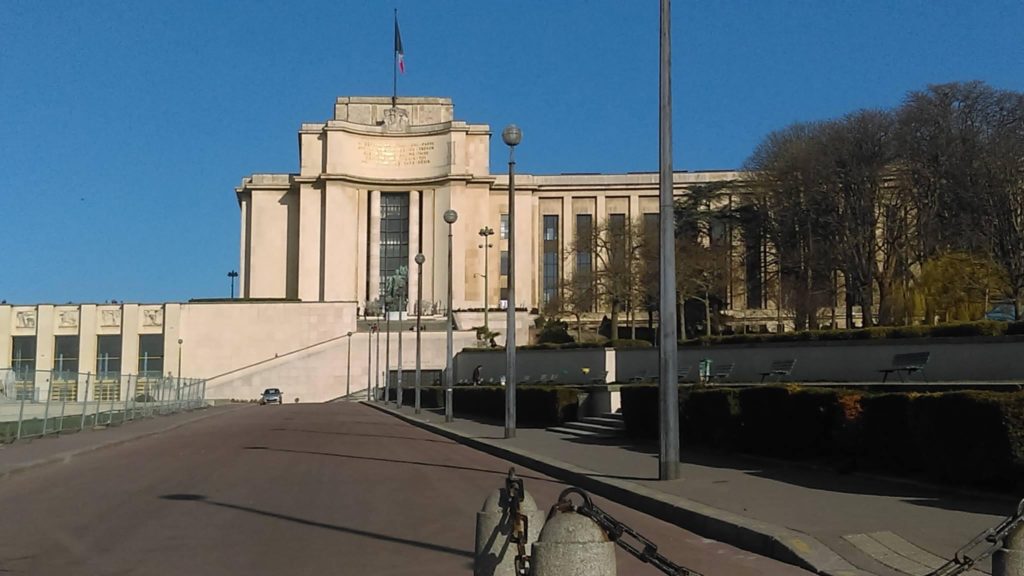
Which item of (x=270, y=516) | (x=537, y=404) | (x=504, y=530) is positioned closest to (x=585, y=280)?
(x=537, y=404)

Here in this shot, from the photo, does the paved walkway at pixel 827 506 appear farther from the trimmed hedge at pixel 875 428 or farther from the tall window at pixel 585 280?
the tall window at pixel 585 280

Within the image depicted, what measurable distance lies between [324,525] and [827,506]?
582cm

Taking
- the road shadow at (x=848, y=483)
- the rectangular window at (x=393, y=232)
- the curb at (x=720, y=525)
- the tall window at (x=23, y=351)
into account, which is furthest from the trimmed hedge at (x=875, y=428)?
the rectangular window at (x=393, y=232)

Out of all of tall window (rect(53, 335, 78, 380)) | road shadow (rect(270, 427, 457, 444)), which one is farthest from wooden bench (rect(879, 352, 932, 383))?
tall window (rect(53, 335, 78, 380))

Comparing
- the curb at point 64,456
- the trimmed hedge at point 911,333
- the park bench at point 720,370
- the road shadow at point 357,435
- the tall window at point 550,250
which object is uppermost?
the tall window at point 550,250

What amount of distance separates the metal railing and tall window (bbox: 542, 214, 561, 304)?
67.1 meters

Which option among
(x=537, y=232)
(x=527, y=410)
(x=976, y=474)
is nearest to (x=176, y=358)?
(x=537, y=232)

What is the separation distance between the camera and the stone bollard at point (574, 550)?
571 centimetres

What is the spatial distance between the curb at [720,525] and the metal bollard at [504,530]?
3092 millimetres

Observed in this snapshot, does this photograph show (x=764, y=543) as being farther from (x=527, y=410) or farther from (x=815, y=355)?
(x=527, y=410)

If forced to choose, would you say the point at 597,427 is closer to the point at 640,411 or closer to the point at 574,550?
the point at 640,411

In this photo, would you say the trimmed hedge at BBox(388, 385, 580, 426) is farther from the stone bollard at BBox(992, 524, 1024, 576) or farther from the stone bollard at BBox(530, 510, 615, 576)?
the stone bollard at BBox(992, 524, 1024, 576)

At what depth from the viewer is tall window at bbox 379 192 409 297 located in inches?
4336

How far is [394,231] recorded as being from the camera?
111 meters
